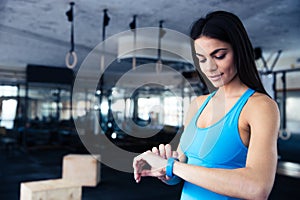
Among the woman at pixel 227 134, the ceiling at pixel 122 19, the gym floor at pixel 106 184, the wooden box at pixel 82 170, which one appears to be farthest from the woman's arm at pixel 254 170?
the wooden box at pixel 82 170

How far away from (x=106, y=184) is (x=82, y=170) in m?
0.35

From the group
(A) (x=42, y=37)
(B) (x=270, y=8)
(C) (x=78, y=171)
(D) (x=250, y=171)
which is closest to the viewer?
(D) (x=250, y=171)

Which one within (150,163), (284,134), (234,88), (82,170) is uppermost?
(234,88)

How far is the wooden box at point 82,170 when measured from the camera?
323cm

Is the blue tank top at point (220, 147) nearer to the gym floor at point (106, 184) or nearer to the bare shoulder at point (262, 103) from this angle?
the bare shoulder at point (262, 103)

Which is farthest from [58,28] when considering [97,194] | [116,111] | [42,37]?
[116,111]

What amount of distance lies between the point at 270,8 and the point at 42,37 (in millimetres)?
3009

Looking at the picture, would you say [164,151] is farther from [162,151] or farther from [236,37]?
[236,37]

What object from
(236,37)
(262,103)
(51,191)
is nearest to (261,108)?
(262,103)

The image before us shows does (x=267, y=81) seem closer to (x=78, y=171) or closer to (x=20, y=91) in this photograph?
(x=78, y=171)

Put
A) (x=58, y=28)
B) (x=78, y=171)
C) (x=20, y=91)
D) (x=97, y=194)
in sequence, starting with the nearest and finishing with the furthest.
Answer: (x=97, y=194) < (x=78, y=171) < (x=58, y=28) < (x=20, y=91)

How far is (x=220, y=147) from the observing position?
45 centimetres

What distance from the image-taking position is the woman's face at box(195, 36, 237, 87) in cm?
44

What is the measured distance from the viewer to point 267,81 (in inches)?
158
